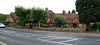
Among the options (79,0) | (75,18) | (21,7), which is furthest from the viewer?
(75,18)

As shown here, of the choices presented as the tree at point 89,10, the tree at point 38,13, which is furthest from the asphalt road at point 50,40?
the tree at point 38,13

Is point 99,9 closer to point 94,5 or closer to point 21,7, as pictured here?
point 94,5

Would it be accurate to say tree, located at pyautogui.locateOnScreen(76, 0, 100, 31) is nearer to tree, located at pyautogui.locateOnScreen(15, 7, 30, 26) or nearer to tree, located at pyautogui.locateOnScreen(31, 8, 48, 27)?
tree, located at pyautogui.locateOnScreen(31, 8, 48, 27)

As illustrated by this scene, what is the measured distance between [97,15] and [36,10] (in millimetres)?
15656

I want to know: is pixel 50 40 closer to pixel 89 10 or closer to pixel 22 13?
pixel 89 10

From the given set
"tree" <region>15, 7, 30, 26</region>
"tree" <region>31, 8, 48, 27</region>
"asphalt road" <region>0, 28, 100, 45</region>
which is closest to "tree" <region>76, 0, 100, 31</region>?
"asphalt road" <region>0, 28, 100, 45</region>

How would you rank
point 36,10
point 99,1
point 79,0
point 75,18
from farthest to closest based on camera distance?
1. point 75,18
2. point 36,10
3. point 79,0
4. point 99,1

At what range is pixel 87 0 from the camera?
2106 cm

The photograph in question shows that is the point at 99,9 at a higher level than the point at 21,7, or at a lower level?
lower

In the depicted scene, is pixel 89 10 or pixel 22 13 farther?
pixel 22 13

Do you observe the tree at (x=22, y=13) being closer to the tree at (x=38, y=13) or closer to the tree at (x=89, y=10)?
the tree at (x=38, y=13)

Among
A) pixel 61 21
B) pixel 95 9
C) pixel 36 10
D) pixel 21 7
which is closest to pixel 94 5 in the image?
pixel 95 9

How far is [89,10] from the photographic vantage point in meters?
21.0

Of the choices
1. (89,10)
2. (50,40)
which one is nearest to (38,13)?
(89,10)
